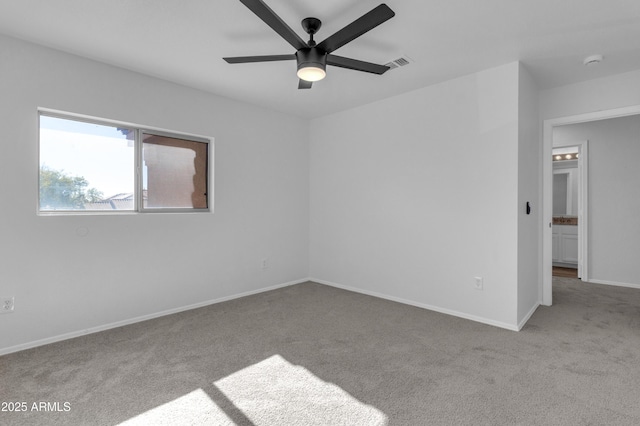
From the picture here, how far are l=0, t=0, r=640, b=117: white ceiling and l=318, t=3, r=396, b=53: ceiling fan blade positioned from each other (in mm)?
283

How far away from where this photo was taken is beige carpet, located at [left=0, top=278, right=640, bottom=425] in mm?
1800

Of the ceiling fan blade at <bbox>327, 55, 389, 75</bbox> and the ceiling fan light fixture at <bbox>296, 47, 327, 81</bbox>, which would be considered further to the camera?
the ceiling fan blade at <bbox>327, 55, 389, 75</bbox>

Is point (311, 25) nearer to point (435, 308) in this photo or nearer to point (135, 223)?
point (135, 223)

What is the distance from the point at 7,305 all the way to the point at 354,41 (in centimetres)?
348

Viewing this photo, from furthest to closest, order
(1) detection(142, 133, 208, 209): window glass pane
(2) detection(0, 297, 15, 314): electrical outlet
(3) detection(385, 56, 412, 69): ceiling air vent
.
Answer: (1) detection(142, 133, 208, 209): window glass pane
(3) detection(385, 56, 412, 69): ceiling air vent
(2) detection(0, 297, 15, 314): electrical outlet

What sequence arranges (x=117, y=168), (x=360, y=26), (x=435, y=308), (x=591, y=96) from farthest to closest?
1. (x=435, y=308)
2. (x=591, y=96)
3. (x=117, y=168)
4. (x=360, y=26)

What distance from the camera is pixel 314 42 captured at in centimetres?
220

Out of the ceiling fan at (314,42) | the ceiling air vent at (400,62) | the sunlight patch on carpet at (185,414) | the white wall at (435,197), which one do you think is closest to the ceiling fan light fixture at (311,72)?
the ceiling fan at (314,42)

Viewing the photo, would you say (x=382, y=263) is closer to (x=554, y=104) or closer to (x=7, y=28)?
(x=554, y=104)

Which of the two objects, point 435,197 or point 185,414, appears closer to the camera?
point 185,414

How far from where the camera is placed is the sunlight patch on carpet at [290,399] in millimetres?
1764

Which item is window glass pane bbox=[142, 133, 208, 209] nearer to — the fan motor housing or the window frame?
the window frame

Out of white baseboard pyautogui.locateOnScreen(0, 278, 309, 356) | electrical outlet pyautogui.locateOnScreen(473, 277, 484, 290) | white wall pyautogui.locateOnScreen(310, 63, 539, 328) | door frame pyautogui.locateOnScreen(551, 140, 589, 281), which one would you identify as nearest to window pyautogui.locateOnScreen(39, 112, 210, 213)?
white baseboard pyautogui.locateOnScreen(0, 278, 309, 356)

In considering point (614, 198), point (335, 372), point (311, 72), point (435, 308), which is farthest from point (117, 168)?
point (614, 198)
